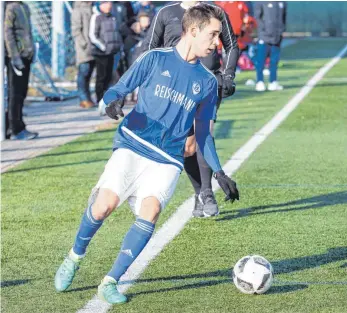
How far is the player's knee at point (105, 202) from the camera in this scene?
21.7 ft

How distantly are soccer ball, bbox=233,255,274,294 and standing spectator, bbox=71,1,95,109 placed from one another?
41.8 feet

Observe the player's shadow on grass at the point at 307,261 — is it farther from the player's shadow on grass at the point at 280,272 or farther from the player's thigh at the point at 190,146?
the player's thigh at the point at 190,146

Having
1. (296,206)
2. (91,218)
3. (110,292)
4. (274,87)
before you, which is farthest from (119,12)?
(110,292)

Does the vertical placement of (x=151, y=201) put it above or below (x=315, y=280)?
above

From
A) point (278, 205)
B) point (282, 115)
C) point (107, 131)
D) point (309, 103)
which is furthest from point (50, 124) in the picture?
point (278, 205)

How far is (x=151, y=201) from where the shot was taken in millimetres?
6617

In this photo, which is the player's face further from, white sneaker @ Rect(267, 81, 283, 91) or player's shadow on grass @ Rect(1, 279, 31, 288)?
white sneaker @ Rect(267, 81, 283, 91)

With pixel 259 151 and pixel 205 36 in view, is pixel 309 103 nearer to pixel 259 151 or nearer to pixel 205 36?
pixel 259 151

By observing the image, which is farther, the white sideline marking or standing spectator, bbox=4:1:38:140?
standing spectator, bbox=4:1:38:140

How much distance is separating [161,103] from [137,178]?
0.48 m

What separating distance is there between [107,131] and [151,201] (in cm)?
913

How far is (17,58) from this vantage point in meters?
14.1

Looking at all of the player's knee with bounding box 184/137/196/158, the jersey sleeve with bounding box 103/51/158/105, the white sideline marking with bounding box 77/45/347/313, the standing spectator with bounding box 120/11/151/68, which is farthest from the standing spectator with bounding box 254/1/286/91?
the jersey sleeve with bounding box 103/51/158/105

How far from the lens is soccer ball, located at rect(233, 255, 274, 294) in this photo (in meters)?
6.72
